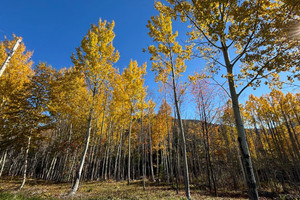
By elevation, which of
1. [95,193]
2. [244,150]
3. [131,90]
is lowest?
[95,193]

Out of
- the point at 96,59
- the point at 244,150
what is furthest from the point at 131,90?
the point at 244,150

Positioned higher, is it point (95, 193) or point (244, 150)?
point (244, 150)

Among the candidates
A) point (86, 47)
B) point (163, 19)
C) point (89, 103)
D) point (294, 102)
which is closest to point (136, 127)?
point (89, 103)

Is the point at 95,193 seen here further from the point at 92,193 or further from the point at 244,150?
the point at 244,150

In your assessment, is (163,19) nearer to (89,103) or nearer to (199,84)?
(199,84)

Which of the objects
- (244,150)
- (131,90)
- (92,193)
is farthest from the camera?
(131,90)

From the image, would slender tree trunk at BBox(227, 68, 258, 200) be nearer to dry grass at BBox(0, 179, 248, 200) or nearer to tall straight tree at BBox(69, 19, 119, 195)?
dry grass at BBox(0, 179, 248, 200)

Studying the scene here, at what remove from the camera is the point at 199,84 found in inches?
378

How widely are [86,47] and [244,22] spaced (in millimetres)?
8306

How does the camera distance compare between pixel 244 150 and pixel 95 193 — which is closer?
pixel 244 150

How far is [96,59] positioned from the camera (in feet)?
28.9

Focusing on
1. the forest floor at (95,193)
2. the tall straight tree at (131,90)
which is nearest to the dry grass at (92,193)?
the forest floor at (95,193)

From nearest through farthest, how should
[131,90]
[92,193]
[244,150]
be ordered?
[244,150], [92,193], [131,90]

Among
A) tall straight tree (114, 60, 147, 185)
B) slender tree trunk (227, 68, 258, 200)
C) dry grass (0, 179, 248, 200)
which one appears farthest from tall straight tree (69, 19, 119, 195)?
slender tree trunk (227, 68, 258, 200)
